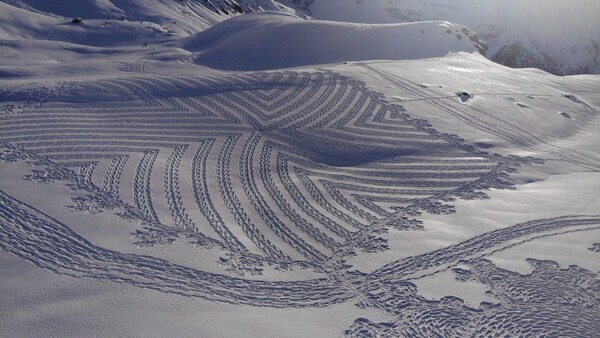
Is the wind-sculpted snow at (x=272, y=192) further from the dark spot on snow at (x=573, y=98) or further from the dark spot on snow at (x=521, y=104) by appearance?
the dark spot on snow at (x=573, y=98)

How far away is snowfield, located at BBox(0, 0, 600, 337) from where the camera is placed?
169 inches

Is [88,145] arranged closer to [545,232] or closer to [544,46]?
[545,232]

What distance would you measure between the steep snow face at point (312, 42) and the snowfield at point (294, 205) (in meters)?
2.67

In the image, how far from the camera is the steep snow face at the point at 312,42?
14891 mm

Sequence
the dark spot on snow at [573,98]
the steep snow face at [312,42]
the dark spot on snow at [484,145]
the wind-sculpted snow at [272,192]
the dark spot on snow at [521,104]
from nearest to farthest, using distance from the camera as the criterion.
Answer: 1. the wind-sculpted snow at [272,192]
2. the dark spot on snow at [484,145]
3. the dark spot on snow at [521,104]
4. the dark spot on snow at [573,98]
5. the steep snow face at [312,42]

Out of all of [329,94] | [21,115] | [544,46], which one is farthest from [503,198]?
[544,46]

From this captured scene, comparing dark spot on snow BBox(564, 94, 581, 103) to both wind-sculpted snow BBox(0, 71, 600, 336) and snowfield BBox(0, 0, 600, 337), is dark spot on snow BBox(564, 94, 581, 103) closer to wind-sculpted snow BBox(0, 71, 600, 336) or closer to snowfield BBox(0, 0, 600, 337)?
snowfield BBox(0, 0, 600, 337)

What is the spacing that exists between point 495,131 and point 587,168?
166 centimetres

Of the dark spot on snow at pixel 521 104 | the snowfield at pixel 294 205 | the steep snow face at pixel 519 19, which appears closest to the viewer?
the snowfield at pixel 294 205

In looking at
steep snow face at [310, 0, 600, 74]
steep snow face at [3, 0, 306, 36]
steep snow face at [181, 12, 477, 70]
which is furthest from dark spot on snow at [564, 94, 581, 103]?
steep snow face at [310, 0, 600, 74]

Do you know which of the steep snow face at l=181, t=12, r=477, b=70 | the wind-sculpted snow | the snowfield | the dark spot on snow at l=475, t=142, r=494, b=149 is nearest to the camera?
the snowfield

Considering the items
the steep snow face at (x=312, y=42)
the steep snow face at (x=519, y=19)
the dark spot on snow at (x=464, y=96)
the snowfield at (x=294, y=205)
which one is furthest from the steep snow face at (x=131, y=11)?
the steep snow face at (x=519, y=19)

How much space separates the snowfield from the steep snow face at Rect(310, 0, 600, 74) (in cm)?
3656

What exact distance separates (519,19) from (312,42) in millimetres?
38814
